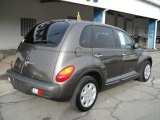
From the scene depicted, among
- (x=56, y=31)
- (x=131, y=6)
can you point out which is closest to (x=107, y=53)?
(x=56, y=31)

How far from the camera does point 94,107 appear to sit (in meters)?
4.43

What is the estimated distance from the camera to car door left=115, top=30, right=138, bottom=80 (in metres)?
5.29

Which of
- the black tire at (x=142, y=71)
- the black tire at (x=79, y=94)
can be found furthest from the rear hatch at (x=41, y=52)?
the black tire at (x=142, y=71)

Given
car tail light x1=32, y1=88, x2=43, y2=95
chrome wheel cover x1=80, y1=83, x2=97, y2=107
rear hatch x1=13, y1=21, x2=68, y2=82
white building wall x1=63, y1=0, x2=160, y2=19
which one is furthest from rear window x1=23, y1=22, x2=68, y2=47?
white building wall x1=63, y1=0, x2=160, y2=19

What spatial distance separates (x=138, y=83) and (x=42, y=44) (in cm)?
364

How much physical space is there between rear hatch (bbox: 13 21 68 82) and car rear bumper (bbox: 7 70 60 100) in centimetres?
9

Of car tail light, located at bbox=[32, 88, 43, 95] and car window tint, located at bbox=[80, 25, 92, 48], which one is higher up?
car window tint, located at bbox=[80, 25, 92, 48]

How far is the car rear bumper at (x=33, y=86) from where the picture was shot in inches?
142

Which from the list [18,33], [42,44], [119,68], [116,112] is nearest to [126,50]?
[119,68]

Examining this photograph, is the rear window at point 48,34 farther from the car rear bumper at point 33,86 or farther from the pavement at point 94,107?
the pavement at point 94,107

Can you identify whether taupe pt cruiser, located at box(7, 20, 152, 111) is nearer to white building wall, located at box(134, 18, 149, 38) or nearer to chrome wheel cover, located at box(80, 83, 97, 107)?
chrome wheel cover, located at box(80, 83, 97, 107)

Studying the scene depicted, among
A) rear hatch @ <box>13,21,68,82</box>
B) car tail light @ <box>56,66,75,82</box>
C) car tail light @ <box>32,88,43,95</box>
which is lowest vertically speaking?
car tail light @ <box>32,88,43,95</box>

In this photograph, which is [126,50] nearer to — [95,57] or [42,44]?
[95,57]

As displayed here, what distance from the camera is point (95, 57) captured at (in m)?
4.29
